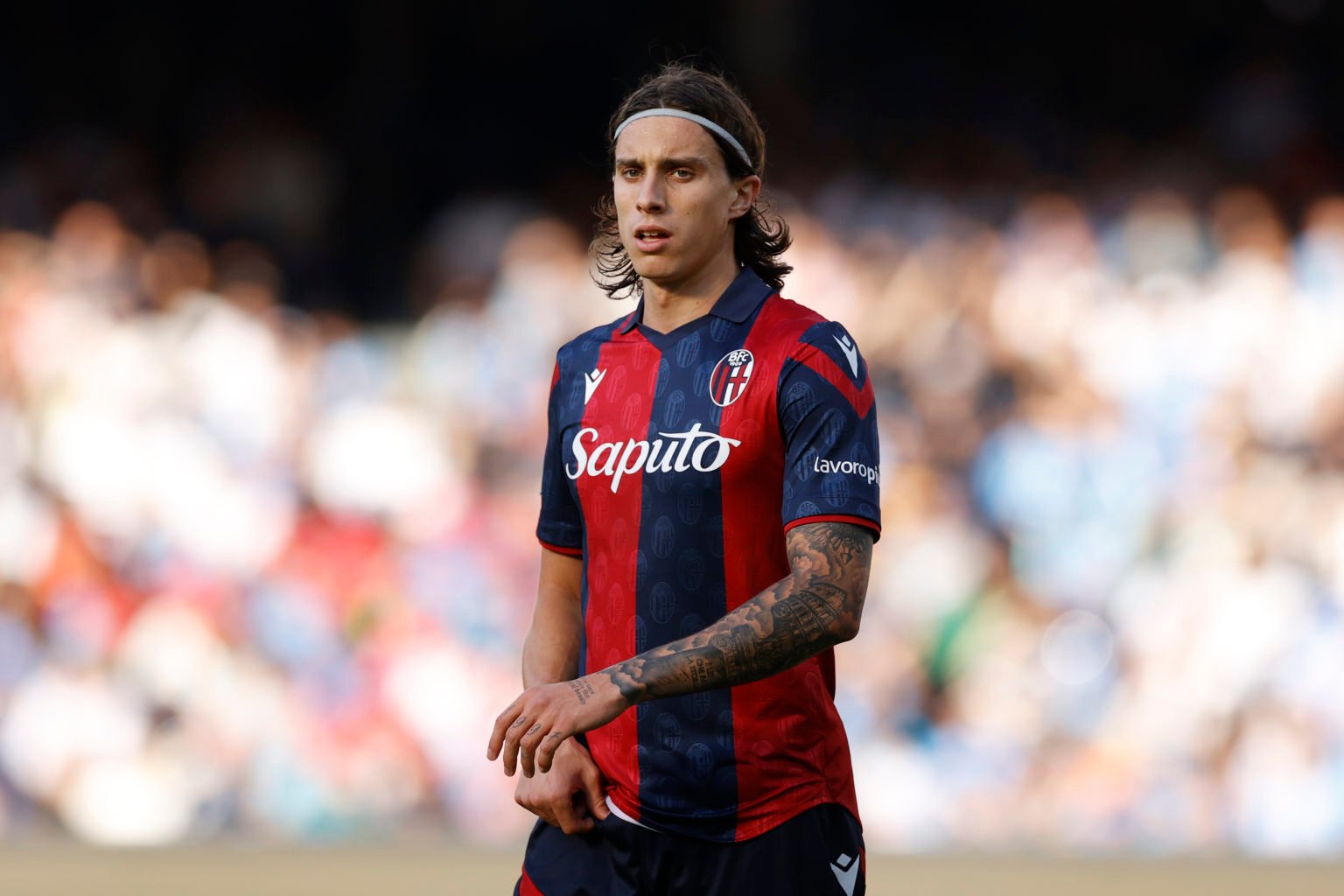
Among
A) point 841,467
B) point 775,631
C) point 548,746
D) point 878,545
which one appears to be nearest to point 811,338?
point 841,467

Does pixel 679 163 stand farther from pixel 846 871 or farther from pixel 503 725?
pixel 846 871

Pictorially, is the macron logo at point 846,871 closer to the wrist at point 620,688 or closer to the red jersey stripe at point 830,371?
the wrist at point 620,688

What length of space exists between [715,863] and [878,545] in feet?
14.3

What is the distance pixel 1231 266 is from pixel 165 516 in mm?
4669

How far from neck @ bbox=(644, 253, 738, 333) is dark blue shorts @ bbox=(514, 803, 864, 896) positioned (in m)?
0.68

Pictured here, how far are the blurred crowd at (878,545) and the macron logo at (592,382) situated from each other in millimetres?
4049

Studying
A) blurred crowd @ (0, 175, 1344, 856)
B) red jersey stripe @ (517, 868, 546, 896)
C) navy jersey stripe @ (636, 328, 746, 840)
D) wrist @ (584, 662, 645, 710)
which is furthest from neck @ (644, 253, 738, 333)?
blurred crowd @ (0, 175, 1344, 856)

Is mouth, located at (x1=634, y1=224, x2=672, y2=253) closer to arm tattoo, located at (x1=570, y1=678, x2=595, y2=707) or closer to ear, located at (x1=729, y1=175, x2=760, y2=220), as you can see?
ear, located at (x1=729, y1=175, x2=760, y2=220)

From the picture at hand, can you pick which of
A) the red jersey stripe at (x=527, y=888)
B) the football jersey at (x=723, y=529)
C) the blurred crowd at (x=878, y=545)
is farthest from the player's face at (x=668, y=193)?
the blurred crowd at (x=878, y=545)

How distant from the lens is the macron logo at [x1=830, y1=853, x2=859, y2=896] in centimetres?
203

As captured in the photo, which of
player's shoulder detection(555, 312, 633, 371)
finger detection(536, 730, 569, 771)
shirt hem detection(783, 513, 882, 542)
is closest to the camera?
finger detection(536, 730, 569, 771)

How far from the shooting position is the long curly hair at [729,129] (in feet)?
6.91

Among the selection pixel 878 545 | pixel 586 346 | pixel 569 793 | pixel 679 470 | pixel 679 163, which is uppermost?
pixel 878 545

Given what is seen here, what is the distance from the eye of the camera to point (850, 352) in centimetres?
204
